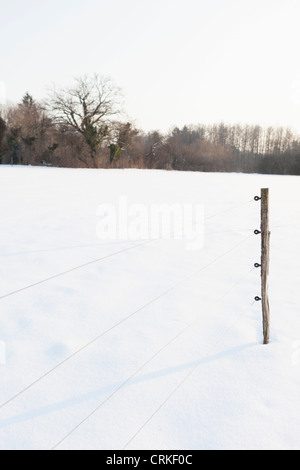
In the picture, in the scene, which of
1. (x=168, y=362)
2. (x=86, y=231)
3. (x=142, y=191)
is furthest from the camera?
(x=142, y=191)

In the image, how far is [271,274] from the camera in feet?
16.8

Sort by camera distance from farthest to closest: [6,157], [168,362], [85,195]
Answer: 1. [6,157]
2. [85,195]
3. [168,362]

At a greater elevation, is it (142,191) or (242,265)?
(142,191)

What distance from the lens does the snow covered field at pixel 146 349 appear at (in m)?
2.22

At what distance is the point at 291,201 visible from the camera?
42.0ft

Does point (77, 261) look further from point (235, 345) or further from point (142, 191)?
point (142, 191)

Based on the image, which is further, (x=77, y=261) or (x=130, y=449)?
(x=77, y=261)

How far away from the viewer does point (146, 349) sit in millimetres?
3094

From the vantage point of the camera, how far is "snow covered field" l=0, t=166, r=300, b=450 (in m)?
2.22

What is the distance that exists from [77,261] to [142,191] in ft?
31.1

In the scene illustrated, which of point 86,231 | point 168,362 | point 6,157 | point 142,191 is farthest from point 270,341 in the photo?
point 6,157

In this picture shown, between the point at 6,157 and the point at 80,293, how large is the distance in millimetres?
31077

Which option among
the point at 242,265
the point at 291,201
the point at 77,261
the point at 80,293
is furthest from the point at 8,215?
the point at 291,201

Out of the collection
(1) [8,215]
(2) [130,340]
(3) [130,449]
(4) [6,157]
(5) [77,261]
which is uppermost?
(4) [6,157]
